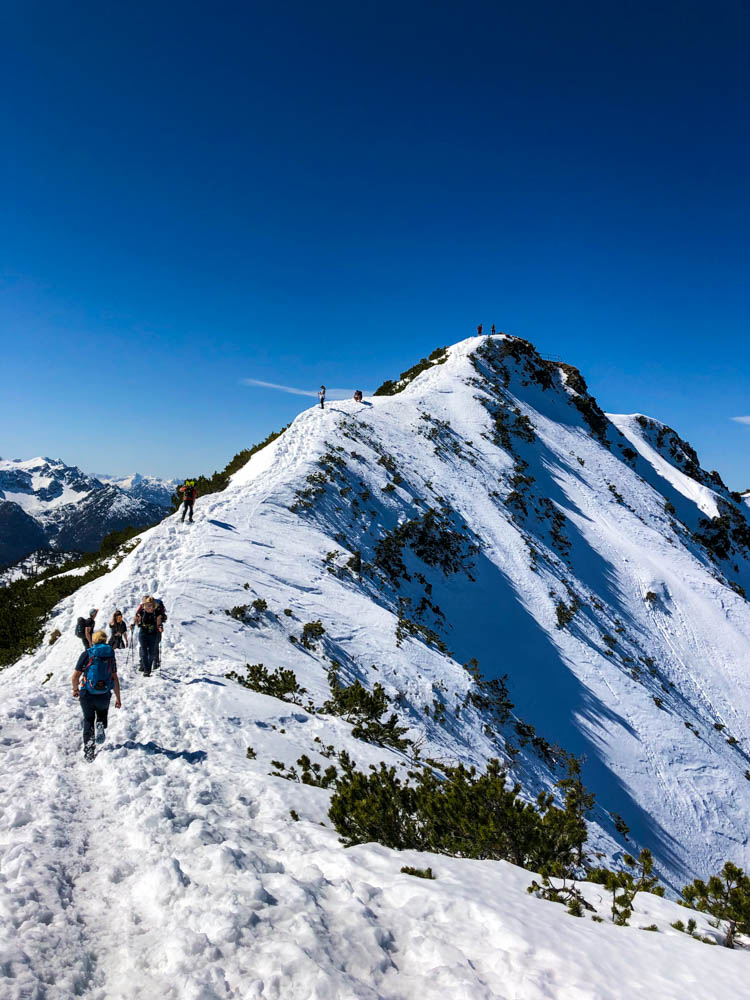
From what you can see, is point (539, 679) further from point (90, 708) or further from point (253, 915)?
point (253, 915)

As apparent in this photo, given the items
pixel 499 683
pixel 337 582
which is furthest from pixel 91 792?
pixel 499 683

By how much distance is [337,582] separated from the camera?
20.4m

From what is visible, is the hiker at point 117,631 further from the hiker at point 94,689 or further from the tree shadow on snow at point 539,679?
the tree shadow on snow at point 539,679

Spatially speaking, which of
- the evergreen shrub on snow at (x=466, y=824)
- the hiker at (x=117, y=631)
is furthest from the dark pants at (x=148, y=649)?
the evergreen shrub on snow at (x=466, y=824)

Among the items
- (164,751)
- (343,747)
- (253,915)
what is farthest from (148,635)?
(253,915)

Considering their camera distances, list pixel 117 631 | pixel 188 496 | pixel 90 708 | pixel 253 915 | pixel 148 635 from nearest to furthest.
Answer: pixel 253 915 < pixel 90 708 < pixel 148 635 < pixel 117 631 < pixel 188 496

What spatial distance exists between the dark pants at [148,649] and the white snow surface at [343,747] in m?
0.40

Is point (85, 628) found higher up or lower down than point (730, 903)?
higher up

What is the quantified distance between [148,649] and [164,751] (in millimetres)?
3883

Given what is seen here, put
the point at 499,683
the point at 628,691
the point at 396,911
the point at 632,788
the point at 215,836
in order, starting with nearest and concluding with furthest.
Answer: the point at 396,911 → the point at 215,836 → the point at 632,788 → the point at 499,683 → the point at 628,691

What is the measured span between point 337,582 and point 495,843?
44.9 feet

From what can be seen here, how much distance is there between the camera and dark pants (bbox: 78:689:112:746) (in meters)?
8.58

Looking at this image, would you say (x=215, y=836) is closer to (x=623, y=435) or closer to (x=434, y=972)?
(x=434, y=972)

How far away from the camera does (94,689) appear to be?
336 inches
